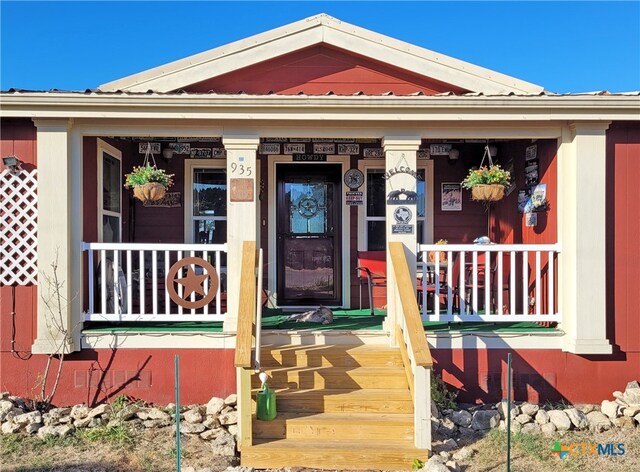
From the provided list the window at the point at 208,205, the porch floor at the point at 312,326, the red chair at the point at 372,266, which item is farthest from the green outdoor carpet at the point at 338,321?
the window at the point at 208,205

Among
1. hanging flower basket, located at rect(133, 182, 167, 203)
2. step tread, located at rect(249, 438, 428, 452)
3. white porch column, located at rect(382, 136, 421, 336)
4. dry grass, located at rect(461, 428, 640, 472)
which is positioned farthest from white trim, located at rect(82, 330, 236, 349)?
dry grass, located at rect(461, 428, 640, 472)

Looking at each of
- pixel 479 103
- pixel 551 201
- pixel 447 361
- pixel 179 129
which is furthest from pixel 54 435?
pixel 551 201

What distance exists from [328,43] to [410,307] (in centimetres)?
338

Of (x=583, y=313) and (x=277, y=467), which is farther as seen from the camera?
(x=583, y=313)

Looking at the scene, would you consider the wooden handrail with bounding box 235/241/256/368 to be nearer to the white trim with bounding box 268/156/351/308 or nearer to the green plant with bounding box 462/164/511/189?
the white trim with bounding box 268/156/351/308

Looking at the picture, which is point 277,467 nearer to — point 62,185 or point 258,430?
point 258,430

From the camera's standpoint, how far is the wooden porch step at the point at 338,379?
15.4 ft

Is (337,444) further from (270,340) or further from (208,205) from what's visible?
(208,205)

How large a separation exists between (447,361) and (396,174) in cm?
191

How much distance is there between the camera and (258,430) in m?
4.20

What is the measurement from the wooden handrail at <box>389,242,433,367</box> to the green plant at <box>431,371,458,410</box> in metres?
0.70

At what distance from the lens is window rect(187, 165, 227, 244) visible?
23.7 feet

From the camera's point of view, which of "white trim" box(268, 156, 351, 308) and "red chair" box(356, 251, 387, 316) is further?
"white trim" box(268, 156, 351, 308)

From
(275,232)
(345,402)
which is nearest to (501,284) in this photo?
(345,402)
